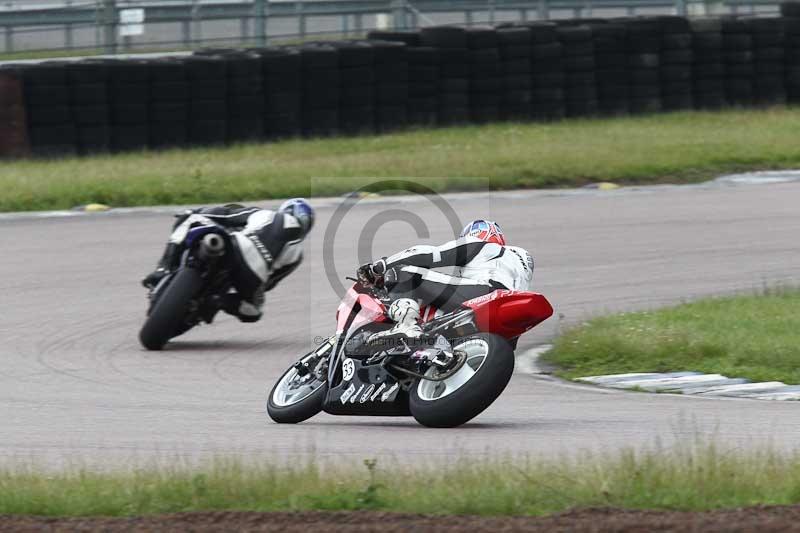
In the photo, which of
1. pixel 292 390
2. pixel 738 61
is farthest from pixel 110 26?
pixel 292 390

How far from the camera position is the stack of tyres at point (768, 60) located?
69.8 ft

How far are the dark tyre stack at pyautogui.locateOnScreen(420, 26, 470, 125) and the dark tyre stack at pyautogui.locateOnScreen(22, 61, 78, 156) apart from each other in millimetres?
5332

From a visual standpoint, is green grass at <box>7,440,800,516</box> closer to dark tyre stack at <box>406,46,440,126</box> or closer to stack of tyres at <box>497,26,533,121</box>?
dark tyre stack at <box>406,46,440,126</box>

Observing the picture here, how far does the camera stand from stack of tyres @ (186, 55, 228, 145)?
18.6 metres

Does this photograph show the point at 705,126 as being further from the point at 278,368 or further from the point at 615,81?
the point at 278,368

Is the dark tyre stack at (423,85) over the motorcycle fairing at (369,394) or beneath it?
over

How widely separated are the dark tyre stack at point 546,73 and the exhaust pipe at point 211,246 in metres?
11.4

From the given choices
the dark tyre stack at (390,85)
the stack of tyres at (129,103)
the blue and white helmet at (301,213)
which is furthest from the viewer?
the dark tyre stack at (390,85)

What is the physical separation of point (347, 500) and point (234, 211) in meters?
5.29

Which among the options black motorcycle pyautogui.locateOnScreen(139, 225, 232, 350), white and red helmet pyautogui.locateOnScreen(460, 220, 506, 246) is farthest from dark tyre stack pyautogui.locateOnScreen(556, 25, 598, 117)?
white and red helmet pyautogui.locateOnScreen(460, 220, 506, 246)

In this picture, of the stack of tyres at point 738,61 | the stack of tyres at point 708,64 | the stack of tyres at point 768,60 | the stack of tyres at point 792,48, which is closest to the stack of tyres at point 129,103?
the stack of tyres at point 708,64

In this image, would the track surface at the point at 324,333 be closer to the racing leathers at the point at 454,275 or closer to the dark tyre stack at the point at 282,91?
the racing leathers at the point at 454,275

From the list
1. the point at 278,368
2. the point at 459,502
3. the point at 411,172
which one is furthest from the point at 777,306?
the point at 411,172

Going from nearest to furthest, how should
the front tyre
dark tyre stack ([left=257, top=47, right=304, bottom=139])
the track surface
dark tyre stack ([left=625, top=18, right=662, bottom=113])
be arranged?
the front tyre → the track surface → dark tyre stack ([left=257, top=47, right=304, bottom=139]) → dark tyre stack ([left=625, top=18, right=662, bottom=113])
